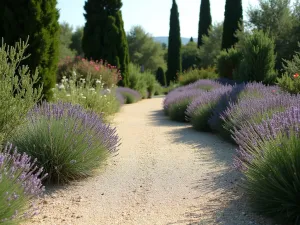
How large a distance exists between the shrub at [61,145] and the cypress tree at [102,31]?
13.2m

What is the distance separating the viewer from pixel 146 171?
13.8 feet

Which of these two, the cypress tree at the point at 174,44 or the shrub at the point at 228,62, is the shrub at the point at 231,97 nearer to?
the shrub at the point at 228,62

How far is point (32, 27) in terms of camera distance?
257 inches

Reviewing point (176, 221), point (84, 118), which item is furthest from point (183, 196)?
point (84, 118)

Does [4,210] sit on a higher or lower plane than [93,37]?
lower

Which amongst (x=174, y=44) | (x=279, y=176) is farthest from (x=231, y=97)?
(x=174, y=44)

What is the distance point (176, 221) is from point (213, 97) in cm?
515

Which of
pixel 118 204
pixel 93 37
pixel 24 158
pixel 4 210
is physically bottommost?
pixel 118 204

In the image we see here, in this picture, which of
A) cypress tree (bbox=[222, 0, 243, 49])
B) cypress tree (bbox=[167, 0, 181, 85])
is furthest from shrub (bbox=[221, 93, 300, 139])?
cypress tree (bbox=[167, 0, 181, 85])

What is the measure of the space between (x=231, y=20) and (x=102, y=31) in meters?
8.33

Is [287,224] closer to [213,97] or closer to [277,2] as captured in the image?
[213,97]

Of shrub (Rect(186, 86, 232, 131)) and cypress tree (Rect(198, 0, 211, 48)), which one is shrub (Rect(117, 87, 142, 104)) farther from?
cypress tree (Rect(198, 0, 211, 48))

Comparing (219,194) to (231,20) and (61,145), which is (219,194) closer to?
(61,145)

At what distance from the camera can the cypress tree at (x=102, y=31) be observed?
55.3 ft
